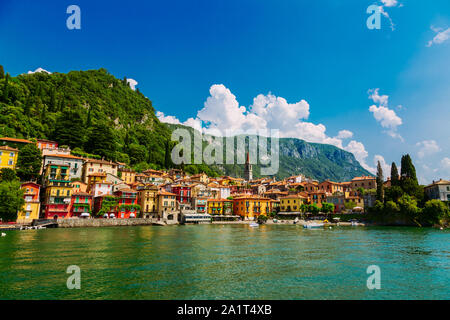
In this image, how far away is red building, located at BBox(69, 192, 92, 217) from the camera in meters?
55.0

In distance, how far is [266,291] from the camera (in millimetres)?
13484

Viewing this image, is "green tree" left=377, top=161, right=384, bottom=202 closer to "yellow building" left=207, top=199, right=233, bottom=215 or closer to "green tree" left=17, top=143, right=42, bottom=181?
"yellow building" left=207, top=199, right=233, bottom=215

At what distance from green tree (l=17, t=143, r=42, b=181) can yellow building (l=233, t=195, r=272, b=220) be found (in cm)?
5108

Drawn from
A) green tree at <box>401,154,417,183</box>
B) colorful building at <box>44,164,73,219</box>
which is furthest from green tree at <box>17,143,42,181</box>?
green tree at <box>401,154,417,183</box>

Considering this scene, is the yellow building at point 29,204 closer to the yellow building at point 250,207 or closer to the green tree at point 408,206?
the yellow building at point 250,207

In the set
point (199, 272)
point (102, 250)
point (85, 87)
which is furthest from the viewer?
point (85, 87)

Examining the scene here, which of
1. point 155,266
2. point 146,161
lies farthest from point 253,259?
point 146,161

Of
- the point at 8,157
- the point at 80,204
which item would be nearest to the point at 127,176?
the point at 80,204

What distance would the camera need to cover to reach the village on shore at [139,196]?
174 feet

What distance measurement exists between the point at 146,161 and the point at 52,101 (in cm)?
3548

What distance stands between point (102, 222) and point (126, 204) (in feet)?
Answer: 27.3

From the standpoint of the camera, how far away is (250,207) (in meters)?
78.3
